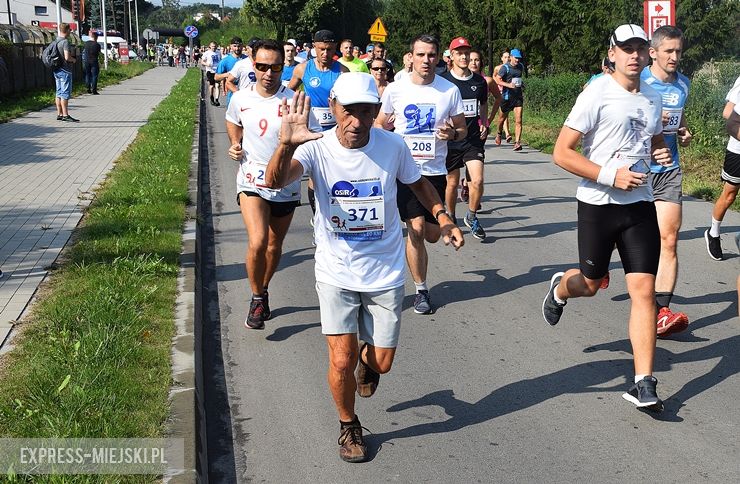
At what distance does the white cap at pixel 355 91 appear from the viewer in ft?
14.4

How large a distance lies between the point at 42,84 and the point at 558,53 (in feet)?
58.3

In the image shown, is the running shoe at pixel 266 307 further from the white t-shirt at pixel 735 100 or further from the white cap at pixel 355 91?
the white t-shirt at pixel 735 100

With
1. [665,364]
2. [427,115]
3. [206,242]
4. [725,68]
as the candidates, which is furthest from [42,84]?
[665,364]

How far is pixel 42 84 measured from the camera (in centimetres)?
3338

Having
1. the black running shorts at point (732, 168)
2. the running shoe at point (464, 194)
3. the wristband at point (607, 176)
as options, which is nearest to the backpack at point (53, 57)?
the running shoe at point (464, 194)

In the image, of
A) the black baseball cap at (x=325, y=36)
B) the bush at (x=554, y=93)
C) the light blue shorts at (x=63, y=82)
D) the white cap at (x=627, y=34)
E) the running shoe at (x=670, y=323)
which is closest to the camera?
the white cap at (x=627, y=34)

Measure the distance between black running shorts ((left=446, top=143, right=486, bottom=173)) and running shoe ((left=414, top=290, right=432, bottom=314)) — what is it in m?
2.32

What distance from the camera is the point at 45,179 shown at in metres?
13.4

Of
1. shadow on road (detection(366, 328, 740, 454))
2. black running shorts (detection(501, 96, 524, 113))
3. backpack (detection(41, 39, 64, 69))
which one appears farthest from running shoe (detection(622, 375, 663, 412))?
backpack (detection(41, 39, 64, 69))

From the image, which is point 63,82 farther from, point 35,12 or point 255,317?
point 35,12

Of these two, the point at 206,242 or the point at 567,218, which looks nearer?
the point at 206,242

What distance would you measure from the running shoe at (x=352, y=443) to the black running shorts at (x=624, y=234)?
1814mm

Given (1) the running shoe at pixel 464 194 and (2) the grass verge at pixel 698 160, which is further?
(2) the grass verge at pixel 698 160

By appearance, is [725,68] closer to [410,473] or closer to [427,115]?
[427,115]
